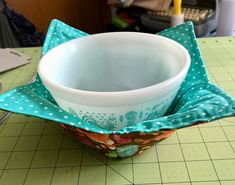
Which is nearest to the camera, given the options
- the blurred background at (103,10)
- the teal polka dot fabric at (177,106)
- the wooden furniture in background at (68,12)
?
the teal polka dot fabric at (177,106)

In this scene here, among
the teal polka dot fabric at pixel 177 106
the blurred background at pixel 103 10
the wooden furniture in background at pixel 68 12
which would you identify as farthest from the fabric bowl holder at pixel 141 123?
the wooden furniture in background at pixel 68 12

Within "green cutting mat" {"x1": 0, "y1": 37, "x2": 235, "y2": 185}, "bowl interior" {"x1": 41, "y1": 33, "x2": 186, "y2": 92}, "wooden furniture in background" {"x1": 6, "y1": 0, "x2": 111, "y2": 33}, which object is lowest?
"wooden furniture in background" {"x1": 6, "y1": 0, "x2": 111, "y2": 33}

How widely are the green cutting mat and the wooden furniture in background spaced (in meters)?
0.89

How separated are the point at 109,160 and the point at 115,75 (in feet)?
0.49

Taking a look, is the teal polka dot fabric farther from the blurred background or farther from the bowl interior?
the blurred background

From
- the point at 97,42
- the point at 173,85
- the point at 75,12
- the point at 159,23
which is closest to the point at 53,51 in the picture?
the point at 97,42

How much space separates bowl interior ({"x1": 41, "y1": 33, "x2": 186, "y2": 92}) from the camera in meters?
0.41

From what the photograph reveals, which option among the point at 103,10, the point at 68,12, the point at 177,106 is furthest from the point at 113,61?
the point at 103,10

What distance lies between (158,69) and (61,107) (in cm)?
16

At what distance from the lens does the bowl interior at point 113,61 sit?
1.36 ft

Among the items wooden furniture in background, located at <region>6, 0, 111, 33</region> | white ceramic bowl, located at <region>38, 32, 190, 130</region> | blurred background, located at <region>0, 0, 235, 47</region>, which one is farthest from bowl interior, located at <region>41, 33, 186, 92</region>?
wooden furniture in background, located at <region>6, 0, 111, 33</region>

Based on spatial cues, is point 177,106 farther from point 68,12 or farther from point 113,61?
point 68,12

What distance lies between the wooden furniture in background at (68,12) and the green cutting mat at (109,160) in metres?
0.89

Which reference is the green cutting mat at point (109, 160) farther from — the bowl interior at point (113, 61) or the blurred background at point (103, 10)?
the blurred background at point (103, 10)
